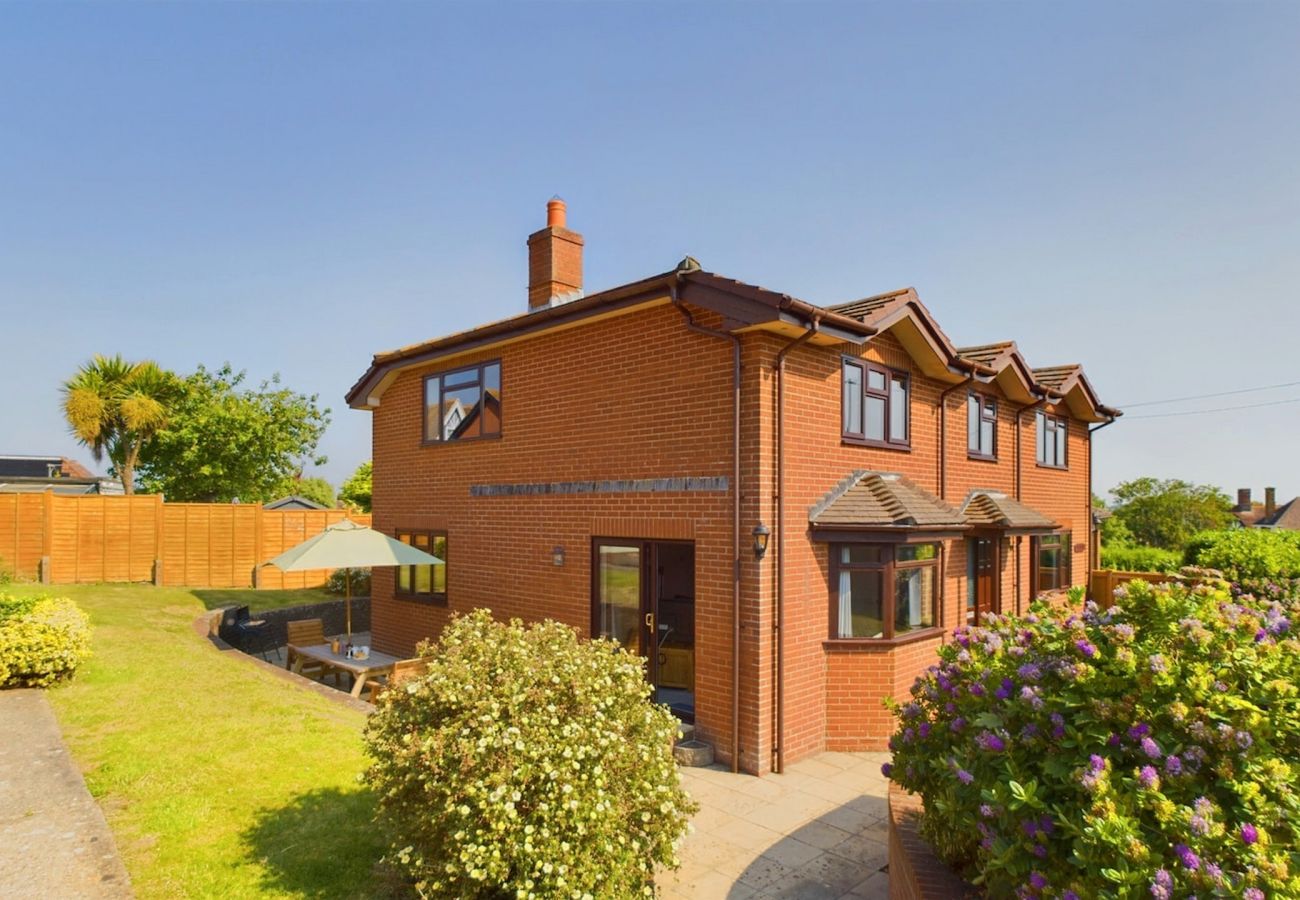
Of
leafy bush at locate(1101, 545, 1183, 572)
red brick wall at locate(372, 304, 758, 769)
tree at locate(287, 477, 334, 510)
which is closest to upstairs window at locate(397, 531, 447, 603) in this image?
red brick wall at locate(372, 304, 758, 769)

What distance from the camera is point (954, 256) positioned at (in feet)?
43.1

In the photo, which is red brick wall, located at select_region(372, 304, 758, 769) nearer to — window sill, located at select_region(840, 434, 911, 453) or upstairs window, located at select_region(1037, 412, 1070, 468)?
window sill, located at select_region(840, 434, 911, 453)

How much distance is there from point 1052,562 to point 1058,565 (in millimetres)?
413

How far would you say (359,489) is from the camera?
37875 millimetres

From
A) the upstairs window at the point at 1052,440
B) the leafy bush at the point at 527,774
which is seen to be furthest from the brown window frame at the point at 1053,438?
the leafy bush at the point at 527,774

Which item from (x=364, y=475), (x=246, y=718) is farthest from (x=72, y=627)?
(x=364, y=475)

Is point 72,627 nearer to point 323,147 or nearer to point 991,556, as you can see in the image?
point 323,147

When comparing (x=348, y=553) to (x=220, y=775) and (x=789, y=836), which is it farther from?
(x=789, y=836)

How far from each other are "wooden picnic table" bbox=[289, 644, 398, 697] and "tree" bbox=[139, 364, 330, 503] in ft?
68.4

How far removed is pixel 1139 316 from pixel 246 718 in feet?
75.2

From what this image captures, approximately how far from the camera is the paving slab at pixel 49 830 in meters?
4.66

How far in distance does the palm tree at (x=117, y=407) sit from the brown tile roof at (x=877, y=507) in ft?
92.2

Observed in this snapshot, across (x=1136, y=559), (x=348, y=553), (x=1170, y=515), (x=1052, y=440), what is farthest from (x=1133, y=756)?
(x=1170, y=515)

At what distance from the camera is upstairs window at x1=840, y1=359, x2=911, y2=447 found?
31.9ft
